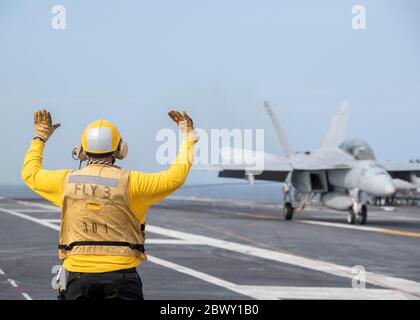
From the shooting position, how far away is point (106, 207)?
16.4 ft

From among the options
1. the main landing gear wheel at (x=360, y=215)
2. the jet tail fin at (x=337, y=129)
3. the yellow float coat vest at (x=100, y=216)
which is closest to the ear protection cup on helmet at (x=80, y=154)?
the yellow float coat vest at (x=100, y=216)

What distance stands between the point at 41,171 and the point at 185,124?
982 millimetres

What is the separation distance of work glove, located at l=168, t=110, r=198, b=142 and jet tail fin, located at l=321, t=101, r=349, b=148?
30014mm

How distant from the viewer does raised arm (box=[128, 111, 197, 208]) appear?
495 cm

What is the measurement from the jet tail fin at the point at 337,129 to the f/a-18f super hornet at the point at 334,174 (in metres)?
1.87

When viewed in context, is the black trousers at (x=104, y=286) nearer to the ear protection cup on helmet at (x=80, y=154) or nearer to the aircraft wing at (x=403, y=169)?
the ear protection cup on helmet at (x=80, y=154)

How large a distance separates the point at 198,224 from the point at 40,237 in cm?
799

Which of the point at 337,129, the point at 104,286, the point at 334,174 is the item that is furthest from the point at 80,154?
the point at 337,129

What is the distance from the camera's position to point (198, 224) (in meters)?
28.2

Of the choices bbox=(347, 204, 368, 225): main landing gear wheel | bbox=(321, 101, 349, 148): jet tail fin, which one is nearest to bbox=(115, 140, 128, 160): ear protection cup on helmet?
bbox=(347, 204, 368, 225): main landing gear wheel

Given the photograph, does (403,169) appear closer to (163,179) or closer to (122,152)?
(122,152)

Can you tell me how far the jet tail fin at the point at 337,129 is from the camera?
1369 inches
